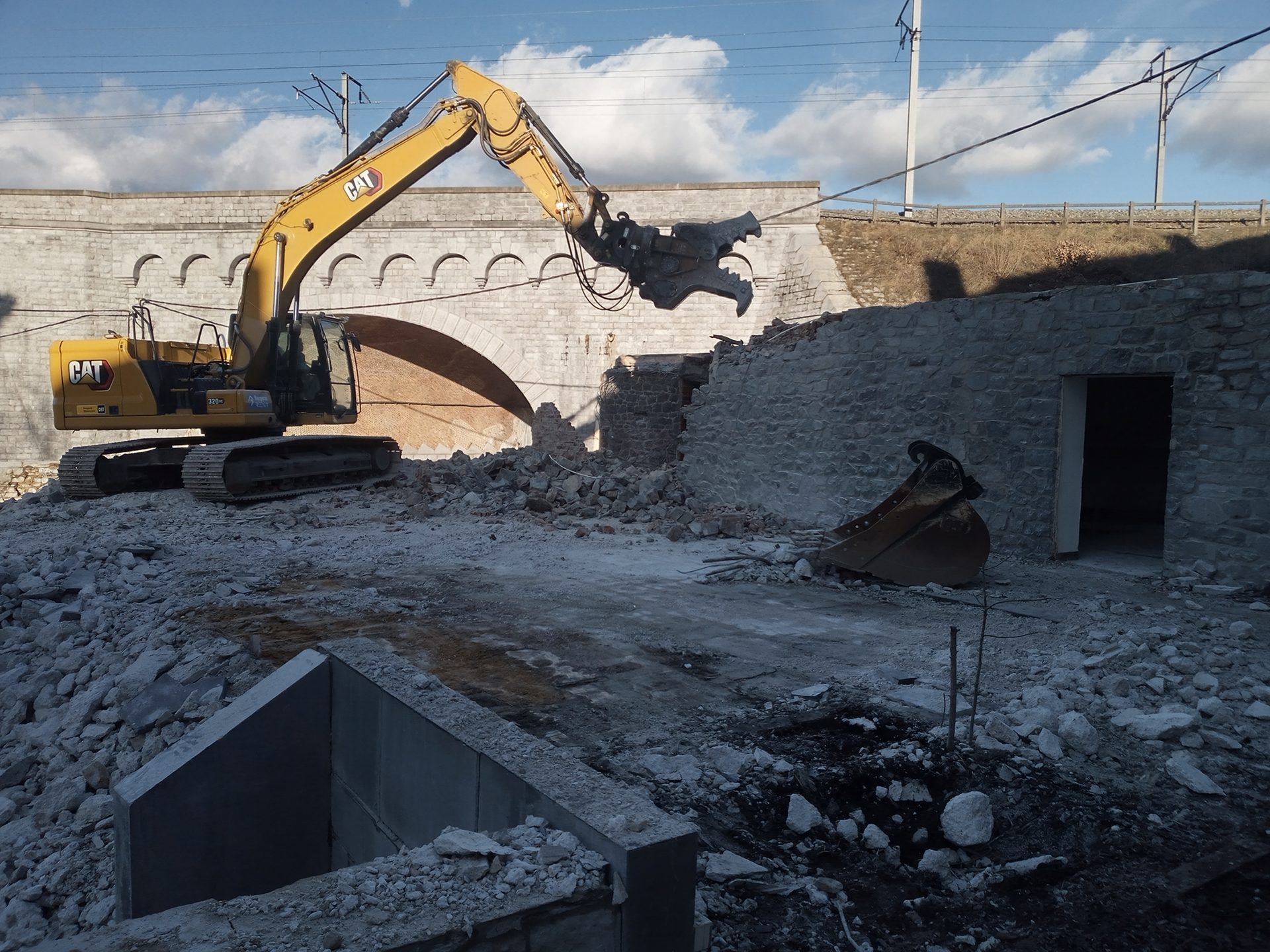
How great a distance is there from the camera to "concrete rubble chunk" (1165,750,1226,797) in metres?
3.30

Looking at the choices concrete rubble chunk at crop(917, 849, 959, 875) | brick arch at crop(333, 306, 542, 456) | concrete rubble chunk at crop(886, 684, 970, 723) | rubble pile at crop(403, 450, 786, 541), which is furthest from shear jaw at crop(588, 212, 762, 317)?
brick arch at crop(333, 306, 542, 456)

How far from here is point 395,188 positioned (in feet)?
38.2

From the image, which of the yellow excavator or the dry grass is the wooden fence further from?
the yellow excavator

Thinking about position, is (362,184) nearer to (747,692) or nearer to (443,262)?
(747,692)

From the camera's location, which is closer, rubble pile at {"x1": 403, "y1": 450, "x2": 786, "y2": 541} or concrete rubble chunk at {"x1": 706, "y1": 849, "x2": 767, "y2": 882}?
concrete rubble chunk at {"x1": 706, "y1": 849, "x2": 767, "y2": 882}

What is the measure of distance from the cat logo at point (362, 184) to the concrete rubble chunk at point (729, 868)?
35.6ft

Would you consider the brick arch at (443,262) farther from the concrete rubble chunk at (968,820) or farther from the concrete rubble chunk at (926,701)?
the concrete rubble chunk at (968,820)

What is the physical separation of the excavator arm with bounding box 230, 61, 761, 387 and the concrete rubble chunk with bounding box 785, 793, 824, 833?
779 cm

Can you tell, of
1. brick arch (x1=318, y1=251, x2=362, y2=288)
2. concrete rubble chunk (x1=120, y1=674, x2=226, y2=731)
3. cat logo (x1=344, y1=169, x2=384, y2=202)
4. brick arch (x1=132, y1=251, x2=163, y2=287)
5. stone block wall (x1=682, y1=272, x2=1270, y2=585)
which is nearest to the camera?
concrete rubble chunk (x1=120, y1=674, x2=226, y2=731)

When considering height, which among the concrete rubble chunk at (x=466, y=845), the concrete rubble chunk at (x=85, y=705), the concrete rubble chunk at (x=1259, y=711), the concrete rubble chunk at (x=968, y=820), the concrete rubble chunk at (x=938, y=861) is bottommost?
the concrete rubble chunk at (x=85, y=705)

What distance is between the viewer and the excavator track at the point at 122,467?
11.0 meters

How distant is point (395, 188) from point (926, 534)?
8553mm

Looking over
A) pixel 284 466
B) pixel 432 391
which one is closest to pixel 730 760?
pixel 284 466

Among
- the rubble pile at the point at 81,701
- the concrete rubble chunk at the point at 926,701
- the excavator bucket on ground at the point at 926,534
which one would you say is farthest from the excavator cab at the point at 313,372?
the concrete rubble chunk at the point at 926,701
